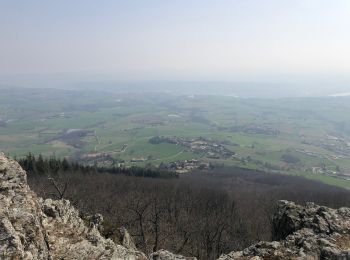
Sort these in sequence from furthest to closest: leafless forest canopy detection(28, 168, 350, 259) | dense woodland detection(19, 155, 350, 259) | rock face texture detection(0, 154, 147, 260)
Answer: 1. dense woodland detection(19, 155, 350, 259)
2. leafless forest canopy detection(28, 168, 350, 259)
3. rock face texture detection(0, 154, 147, 260)

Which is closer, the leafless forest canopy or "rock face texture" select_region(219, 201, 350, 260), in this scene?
"rock face texture" select_region(219, 201, 350, 260)

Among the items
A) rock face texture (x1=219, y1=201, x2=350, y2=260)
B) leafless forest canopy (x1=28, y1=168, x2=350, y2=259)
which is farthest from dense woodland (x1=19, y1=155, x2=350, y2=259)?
rock face texture (x1=219, y1=201, x2=350, y2=260)

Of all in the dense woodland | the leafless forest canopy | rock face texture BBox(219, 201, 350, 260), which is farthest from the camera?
the dense woodland

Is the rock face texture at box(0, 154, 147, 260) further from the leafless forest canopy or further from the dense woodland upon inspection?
the dense woodland

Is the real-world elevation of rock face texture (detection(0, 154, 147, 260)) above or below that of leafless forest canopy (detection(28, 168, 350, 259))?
above

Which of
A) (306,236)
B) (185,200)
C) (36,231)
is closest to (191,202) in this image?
(185,200)

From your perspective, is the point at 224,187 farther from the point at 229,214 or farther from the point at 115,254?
the point at 115,254

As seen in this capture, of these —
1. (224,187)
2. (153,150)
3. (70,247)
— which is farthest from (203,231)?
(153,150)
